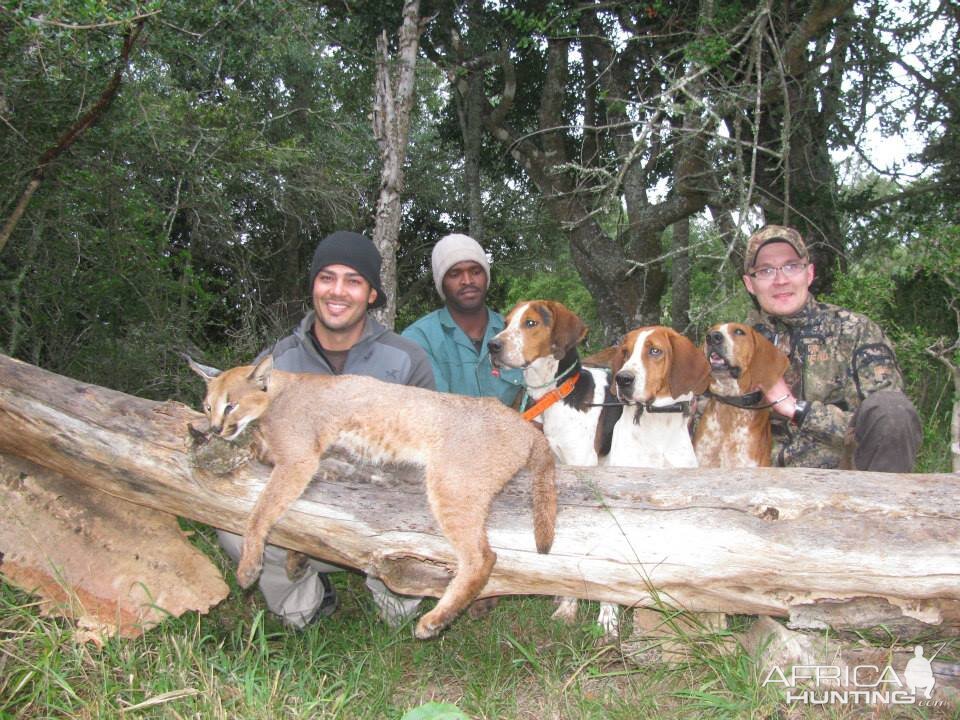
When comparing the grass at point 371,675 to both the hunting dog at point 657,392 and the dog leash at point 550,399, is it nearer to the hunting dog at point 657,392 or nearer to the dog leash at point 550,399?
the hunting dog at point 657,392

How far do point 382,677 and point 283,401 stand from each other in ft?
5.10

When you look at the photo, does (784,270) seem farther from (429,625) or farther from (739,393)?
(429,625)

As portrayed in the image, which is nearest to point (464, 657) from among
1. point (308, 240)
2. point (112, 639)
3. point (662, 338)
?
point (112, 639)

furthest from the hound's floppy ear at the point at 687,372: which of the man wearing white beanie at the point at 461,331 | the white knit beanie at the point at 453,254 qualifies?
the white knit beanie at the point at 453,254

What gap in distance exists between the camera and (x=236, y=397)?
3580 mm

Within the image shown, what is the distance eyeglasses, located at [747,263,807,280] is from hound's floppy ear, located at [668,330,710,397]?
96 cm

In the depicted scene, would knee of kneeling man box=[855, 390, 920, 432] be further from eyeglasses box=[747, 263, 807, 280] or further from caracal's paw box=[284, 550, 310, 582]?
caracal's paw box=[284, 550, 310, 582]

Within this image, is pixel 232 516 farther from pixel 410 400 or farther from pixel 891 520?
pixel 891 520

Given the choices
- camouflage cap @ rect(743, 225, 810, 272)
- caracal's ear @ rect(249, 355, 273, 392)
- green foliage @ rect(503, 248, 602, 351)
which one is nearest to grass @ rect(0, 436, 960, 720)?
caracal's ear @ rect(249, 355, 273, 392)

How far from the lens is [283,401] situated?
3.78 m

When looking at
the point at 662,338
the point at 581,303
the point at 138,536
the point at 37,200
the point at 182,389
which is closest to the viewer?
the point at 138,536

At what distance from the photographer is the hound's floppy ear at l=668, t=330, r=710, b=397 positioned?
447 centimetres

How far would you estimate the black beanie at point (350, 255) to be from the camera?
4723 millimetres

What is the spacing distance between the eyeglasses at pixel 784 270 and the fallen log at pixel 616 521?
1.81m
